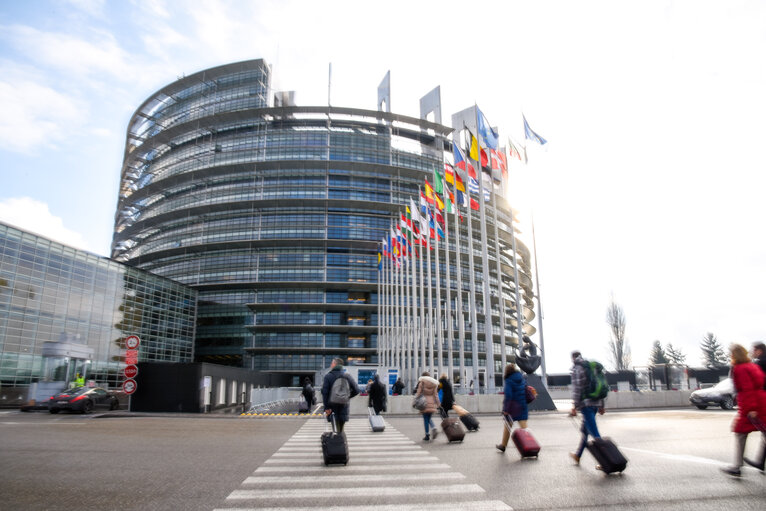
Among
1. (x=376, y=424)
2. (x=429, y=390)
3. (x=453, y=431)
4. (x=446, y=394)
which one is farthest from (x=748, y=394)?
(x=376, y=424)

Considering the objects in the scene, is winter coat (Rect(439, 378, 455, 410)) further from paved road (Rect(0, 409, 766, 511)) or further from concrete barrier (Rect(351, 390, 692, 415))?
concrete barrier (Rect(351, 390, 692, 415))

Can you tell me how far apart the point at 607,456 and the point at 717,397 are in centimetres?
1899

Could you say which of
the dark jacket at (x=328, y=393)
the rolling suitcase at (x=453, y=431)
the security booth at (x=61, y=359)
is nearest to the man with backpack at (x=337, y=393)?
the dark jacket at (x=328, y=393)

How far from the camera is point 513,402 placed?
9.20 metres

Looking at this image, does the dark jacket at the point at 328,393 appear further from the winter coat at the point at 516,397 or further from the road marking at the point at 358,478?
the winter coat at the point at 516,397

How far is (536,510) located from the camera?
16.9 ft

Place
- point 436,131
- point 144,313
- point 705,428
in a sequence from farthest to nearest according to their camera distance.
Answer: point 436,131 < point 144,313 < point 705,428

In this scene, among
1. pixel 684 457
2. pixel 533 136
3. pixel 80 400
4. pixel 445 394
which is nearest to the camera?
pixel 684 457

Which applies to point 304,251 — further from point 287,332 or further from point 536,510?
point 536,510

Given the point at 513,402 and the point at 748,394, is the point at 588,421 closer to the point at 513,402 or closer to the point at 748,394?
the point at 513,402

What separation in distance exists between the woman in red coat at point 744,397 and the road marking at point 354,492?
3.70 m

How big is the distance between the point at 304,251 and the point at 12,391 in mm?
40033

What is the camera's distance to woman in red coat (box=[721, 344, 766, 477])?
6684 millimetres

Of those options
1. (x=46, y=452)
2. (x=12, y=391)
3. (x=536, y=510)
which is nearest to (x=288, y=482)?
(x=536, y=510)
